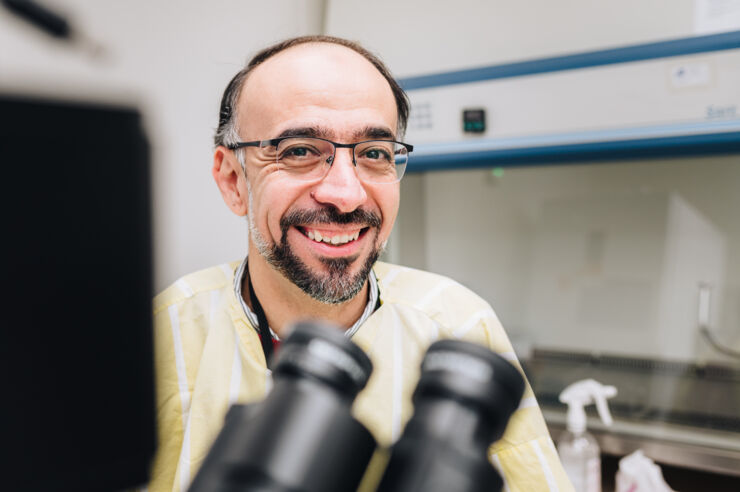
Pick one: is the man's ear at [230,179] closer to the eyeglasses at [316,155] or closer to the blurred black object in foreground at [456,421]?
the eyeglasses at [316,155]

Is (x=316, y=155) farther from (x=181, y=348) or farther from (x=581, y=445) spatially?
(x=581, y=445)

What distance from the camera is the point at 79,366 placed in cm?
23

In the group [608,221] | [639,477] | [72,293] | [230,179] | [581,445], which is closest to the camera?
[72,293]

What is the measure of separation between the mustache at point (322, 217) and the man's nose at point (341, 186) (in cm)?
2

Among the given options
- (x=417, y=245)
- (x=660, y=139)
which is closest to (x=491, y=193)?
(x=417, y=245)

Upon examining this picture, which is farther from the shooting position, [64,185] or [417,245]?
[417,245]

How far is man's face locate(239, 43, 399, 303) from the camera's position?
1043 mm

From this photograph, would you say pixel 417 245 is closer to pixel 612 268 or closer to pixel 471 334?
pixel 612 268

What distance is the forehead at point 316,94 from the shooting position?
1.05 metres

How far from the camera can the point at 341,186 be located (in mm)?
1029

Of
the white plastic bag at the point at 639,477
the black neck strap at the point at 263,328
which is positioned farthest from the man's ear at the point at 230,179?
the white plastic bag at the point at 639,477

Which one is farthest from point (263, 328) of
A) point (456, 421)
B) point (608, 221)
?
point (608, 221)

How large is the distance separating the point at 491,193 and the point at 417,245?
0.40m

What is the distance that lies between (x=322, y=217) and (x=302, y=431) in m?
0.75
